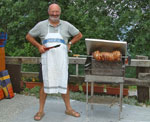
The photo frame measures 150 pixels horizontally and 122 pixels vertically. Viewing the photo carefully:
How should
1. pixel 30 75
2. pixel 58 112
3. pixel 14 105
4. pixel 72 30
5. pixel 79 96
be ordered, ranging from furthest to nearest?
pixel 30 75, pixel 79 96, pixel 14 105, pixel 58 112, pixel 72 30

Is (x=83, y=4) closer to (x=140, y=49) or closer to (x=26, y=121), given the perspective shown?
(x=140, y=49)

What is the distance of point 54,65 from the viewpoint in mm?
4207

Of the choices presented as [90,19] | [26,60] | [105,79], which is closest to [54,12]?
[105,79]

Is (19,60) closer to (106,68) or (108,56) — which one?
(106,68)

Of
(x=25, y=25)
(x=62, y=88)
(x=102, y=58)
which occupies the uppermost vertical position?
(x=25, y=25)

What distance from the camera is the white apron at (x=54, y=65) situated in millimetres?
4195

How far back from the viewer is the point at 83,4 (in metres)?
7.04

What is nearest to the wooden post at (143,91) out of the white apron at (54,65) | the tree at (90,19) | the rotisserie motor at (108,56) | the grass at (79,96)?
the grass at (79,96)

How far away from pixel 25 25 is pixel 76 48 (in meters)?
1.64

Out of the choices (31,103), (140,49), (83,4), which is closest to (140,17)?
(140,49)

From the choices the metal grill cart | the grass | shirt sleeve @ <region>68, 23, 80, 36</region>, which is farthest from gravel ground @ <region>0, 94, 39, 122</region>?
shirt sleeve @ <region>68, 23, 80, 36</region>

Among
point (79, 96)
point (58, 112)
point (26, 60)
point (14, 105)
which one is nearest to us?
point (58, 112)

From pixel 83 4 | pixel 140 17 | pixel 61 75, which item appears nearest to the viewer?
pixel 61 75

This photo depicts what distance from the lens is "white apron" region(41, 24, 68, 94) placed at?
420 centimetres
